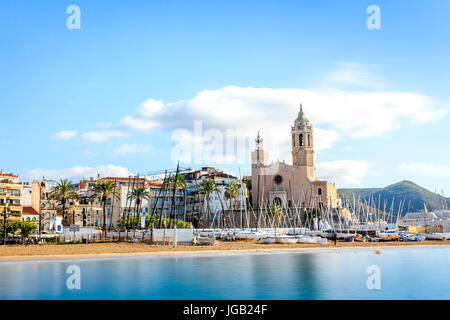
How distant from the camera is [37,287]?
3253cm

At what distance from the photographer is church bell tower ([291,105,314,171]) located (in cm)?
14012

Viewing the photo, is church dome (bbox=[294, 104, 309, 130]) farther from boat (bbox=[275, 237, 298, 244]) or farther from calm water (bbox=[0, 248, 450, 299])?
calm water (bbox=[0, 248, 450, 299])

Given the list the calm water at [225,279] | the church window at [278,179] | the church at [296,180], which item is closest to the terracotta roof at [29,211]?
the calm water at [225,279]

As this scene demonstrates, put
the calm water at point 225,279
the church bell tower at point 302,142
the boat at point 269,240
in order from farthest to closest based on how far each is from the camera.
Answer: the church bell tower at point 302,142 < the boat at point 269,240 < the calm water at point 225,279

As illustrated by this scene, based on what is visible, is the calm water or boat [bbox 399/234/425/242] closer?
the calm water

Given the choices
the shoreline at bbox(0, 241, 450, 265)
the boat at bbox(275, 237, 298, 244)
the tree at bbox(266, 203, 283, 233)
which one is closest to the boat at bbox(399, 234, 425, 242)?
the shoreline at bbox(0, 241, 450, 265)

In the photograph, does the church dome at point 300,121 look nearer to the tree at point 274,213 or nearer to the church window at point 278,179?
the church window at point 278,179

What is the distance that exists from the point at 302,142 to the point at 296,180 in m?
13.0

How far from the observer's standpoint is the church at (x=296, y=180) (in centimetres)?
13075

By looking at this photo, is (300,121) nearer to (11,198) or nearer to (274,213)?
(274,213)

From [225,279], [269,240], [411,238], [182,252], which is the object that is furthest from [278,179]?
[225,279]
